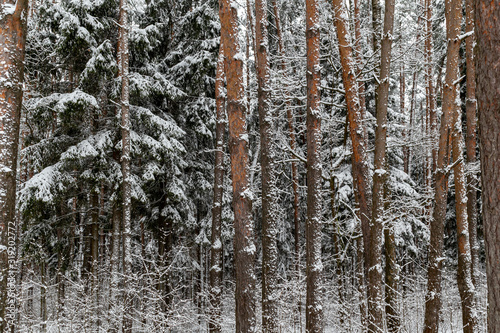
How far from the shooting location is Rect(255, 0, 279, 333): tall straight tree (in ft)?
24.8

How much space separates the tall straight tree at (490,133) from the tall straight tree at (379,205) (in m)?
Result: 4.49

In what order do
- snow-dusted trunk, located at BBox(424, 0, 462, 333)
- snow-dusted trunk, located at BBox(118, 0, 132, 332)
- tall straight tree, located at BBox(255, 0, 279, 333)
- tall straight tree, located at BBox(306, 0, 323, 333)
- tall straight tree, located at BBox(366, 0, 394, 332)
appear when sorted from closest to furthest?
tall straight tree, located at BBox(366, 0, 394, 332) → tall straight tree, located at BBox(306, 0, 323, 333) → snow-dusted trunk, located at BBox(424, 0, 462, 333) → tall straight tree, located at BBox(255, 0, 279, 333) → snow-dusted trunk, located at BBox(118, 0, 132, 332)

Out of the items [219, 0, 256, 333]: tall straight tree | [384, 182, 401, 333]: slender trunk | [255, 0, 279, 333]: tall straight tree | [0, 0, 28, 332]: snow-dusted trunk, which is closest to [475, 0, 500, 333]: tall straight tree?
[219, 0, 256, 333]: tall straight tree

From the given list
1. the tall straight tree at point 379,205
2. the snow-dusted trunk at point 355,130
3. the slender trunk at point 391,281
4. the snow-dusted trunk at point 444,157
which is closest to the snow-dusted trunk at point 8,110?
the snow-dusted trunk at point 355,130

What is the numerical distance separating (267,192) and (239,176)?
1.96m

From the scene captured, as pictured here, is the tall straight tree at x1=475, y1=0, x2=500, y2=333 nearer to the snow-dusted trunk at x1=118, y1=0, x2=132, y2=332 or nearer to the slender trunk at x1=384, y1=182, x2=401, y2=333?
the slender trunk at x1=384, y1=182, x2=401, y2=333

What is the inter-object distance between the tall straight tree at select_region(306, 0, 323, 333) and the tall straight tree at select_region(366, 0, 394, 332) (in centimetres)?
96

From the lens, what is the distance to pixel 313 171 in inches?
270

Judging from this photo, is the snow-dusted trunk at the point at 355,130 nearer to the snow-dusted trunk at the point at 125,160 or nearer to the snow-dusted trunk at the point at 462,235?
the snow-dusted trunk at the point at 462,235

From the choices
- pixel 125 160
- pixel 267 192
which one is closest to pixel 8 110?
pixel 267 192

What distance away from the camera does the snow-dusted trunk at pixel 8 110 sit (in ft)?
12.3

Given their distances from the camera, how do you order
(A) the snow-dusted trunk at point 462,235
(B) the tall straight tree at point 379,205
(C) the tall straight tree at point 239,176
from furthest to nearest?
1. (A) the snow-dusted trunk at point 462,235
2. (B) the tall straight tree at point 379,205
3. (C) the tall straight tree at point 239,176

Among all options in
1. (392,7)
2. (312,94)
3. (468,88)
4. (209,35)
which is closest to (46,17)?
(209,35)

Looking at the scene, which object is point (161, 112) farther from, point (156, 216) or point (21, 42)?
point (21, 42)
